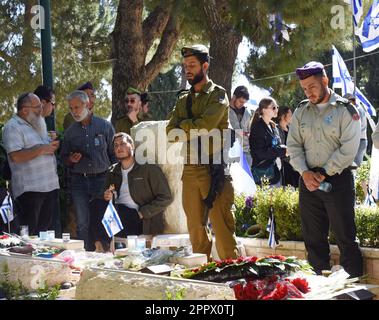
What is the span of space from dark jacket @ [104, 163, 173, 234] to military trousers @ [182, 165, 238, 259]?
4.07ft

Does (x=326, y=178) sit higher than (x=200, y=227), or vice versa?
(x=326, y=178)

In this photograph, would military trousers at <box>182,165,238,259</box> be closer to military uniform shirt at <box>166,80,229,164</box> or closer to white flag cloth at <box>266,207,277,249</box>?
military uniform shirt at <box>166,80,229,164</box>

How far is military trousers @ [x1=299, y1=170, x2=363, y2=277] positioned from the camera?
21.0ft

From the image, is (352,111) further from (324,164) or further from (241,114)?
(241,114)

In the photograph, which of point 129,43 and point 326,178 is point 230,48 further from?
point 326,178

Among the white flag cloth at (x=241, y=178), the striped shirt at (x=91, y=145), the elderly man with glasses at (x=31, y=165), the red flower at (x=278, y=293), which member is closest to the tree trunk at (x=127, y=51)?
the striped shirt at (x=91, y=145)

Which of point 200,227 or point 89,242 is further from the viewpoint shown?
point 89,242

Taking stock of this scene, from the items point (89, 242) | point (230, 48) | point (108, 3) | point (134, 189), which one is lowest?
point (89, 242)

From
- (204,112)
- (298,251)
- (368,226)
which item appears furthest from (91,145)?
(368,226)

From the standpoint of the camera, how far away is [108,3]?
60.4ft

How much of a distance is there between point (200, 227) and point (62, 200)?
3.41 m
